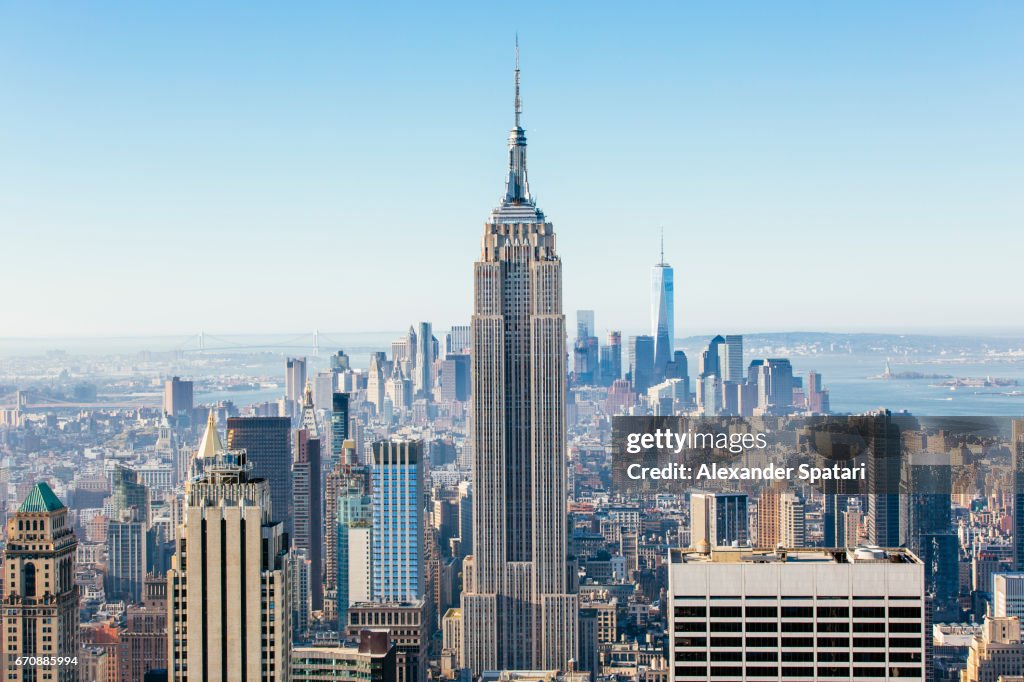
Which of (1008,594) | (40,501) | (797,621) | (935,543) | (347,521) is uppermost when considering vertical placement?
(40,501)

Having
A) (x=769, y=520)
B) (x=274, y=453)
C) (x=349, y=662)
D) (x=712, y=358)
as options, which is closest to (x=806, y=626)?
(x=349, y=662)

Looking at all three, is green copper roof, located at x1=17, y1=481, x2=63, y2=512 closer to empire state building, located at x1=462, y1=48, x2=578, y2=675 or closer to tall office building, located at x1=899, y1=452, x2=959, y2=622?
tall office building, located at x1=899, y1=452, x2=959, y2=622

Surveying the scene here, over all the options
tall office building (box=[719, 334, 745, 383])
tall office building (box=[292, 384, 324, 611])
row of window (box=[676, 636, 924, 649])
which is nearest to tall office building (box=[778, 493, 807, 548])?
tall office building (box=[719, 334, 745, 383])

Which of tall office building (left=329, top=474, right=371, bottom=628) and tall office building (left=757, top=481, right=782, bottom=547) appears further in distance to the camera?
tall office building (left=329, top=474, right=371, bottom=628)

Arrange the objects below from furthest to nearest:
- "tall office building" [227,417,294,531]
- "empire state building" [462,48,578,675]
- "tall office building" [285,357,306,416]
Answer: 1. "empire state building" [462,48,578,675]
2. "tall office building" [227,417,294,531]
3. "tall office building" [285,357,306,416]

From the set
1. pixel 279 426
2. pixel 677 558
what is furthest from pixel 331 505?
pixel 677 558

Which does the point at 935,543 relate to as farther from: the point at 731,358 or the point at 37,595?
the point at 37,595

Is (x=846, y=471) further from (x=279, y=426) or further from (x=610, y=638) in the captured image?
(x=279, y=426)

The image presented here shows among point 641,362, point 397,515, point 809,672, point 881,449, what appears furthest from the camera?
point 397,515
